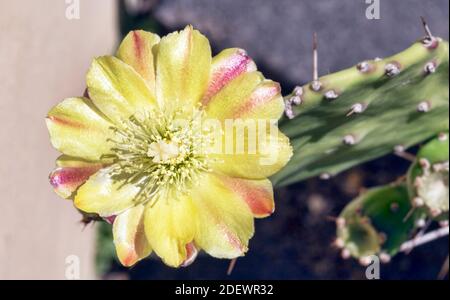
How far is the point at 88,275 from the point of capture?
78.6 inches

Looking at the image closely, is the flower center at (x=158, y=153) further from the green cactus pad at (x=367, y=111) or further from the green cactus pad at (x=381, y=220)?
the green cactus pad at (x=381, y=220)

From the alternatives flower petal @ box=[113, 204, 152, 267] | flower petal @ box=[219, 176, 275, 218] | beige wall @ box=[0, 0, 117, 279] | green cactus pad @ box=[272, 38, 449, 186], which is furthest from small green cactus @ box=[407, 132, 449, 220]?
beige wall @ box=[0, 0, 117, 279]

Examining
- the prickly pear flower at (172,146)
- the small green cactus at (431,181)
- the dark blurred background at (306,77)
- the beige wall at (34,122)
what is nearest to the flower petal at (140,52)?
the prickly pear flower at (172,146)

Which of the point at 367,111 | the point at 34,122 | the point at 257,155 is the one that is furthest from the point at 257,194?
the point at 34,122

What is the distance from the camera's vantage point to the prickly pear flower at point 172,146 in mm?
877

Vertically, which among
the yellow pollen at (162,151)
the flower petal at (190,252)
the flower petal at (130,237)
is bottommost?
the flower petal at (190,252)

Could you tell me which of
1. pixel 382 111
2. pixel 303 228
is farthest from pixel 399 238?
pixel 303 228

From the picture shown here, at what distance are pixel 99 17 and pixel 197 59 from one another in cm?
120

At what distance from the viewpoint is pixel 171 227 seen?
895 mm

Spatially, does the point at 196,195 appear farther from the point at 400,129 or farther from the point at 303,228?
the point at 303,228

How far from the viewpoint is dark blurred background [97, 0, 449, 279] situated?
197 centimetres

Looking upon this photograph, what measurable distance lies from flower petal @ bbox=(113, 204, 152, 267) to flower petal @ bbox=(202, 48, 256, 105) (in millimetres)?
221

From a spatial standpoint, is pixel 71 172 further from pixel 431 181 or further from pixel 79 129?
pixel 431 181

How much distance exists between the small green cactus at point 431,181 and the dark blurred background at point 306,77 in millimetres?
622
